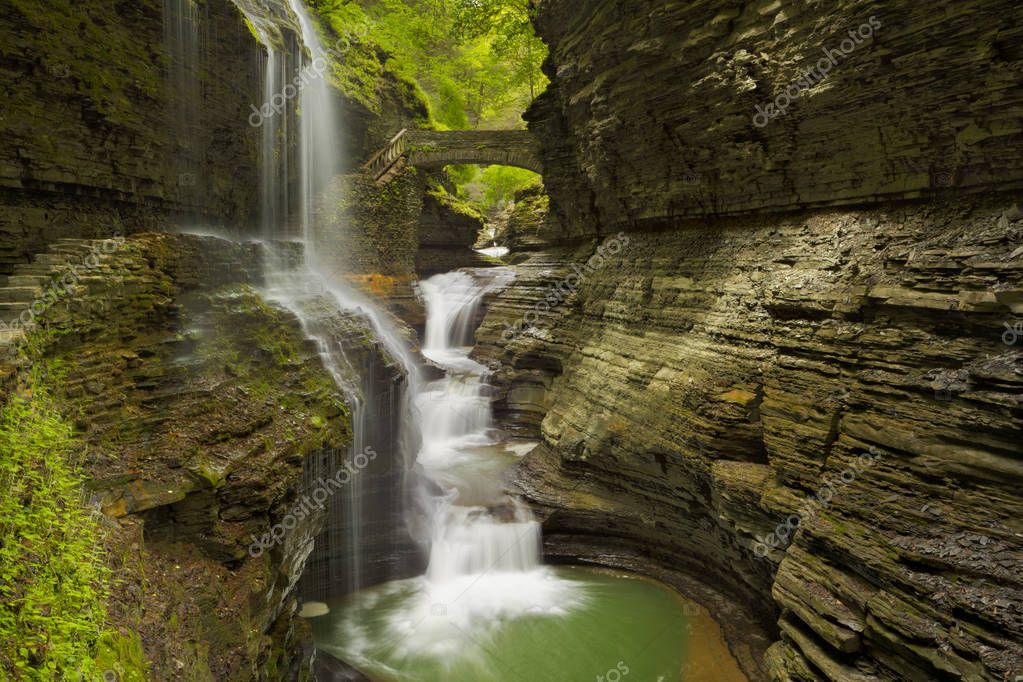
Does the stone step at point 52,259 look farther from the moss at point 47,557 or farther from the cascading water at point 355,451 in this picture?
the cascading water at point 355,451

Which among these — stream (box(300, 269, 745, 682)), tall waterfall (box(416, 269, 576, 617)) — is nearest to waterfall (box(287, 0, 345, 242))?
tall waterfall (box(416, 269, 576, 617))

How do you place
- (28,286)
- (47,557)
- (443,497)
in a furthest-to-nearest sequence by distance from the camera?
(443,497) < (28,286) < (47,557)

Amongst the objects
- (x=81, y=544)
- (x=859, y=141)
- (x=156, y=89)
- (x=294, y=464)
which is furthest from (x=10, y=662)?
(x=859, y=141)

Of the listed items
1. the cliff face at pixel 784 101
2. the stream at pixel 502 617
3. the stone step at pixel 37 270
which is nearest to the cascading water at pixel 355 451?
the stream at pixel 502 617

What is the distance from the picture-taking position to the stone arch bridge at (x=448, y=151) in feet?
65.5

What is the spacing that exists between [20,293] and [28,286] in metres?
0.14

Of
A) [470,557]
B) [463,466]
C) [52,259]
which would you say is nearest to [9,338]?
[52,259]

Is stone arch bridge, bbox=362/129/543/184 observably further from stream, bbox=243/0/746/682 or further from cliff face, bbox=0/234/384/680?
cliff face, bbox=0/234/384/680

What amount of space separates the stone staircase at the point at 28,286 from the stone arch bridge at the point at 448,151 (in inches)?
602

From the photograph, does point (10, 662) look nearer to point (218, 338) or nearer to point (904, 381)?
point (218, 338)

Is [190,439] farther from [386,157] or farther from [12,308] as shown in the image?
[386,157]

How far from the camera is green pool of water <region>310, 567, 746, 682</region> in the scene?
721cm

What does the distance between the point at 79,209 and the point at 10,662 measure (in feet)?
22.4

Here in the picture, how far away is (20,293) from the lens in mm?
5660
